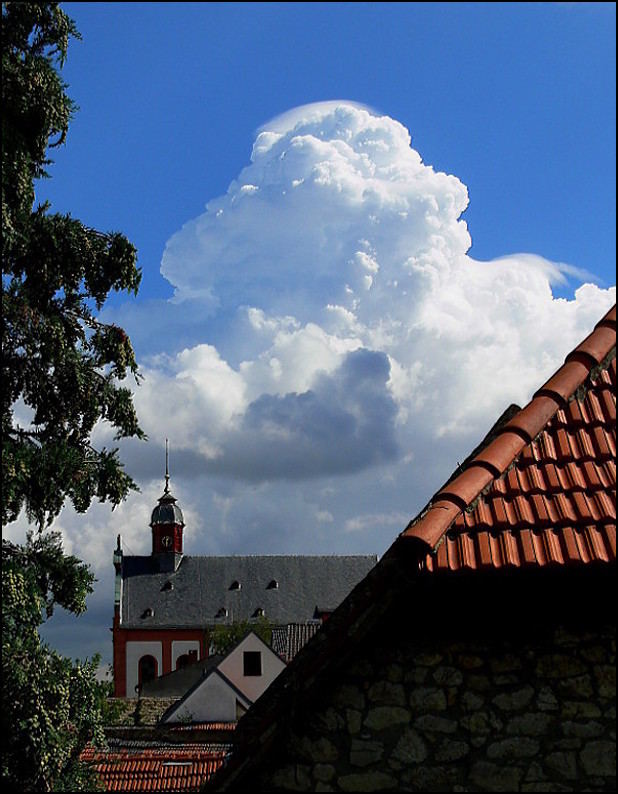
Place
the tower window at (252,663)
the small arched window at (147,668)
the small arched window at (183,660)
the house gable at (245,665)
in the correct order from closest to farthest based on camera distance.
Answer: the house gable at (245,665), the tower window at (252,663), the small arched window at (183,660), the small arched window at (147,668)

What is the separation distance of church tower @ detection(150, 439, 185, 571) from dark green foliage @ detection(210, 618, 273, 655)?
1009 centimetres

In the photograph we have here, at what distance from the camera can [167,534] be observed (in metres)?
75.3

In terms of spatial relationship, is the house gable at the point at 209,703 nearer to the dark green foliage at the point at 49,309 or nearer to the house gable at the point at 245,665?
the house gable at the point at 245,665

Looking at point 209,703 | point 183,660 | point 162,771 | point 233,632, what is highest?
point 233,632

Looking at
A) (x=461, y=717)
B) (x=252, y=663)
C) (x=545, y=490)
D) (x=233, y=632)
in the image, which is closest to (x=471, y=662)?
(x=461, y=717)

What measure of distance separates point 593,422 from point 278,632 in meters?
58.3

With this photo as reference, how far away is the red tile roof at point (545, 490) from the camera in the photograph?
4746 millimetres

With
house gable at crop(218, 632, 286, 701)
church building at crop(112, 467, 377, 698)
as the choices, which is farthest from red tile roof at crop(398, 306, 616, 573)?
church building at crop(112, 467, 377, 698)

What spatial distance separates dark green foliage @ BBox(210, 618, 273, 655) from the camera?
60125 millimetres

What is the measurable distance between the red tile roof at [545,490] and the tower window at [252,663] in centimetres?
4088

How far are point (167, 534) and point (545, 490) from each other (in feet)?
237

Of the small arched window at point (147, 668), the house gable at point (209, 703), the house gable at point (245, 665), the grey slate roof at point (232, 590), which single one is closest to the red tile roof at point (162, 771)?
the house gable at point (209, 703)

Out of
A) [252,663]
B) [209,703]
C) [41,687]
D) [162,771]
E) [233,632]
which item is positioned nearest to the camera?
[41,687]

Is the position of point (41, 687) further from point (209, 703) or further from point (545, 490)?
point (209, 703)
